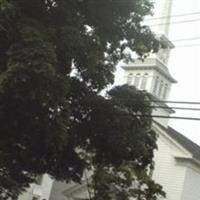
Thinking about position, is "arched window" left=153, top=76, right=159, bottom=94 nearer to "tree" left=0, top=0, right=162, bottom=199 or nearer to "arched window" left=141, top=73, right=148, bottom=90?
"arched window" left=141, top=73, right=148, bottom=90

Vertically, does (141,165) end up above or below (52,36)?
Result: below

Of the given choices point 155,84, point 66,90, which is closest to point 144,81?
point 155,84

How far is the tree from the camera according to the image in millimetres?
19250

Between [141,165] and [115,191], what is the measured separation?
21.7 ft

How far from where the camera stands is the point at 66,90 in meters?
19.9

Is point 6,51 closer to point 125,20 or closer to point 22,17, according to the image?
point 22,17

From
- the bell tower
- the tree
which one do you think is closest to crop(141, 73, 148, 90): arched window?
the bell tower

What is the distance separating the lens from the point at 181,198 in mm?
39438

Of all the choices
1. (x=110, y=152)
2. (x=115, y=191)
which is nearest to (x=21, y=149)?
(x=110, y=152)

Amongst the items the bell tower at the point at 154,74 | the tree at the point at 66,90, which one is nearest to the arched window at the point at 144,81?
the bell tower at the point at 154,74

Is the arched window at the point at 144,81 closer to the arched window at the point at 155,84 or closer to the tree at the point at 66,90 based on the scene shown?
the arched window at the point at 155,84

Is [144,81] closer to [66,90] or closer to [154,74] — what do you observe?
[154,74]

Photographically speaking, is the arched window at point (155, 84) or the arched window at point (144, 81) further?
the arched window at point (155, 84)

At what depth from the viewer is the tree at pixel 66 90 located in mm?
19250
